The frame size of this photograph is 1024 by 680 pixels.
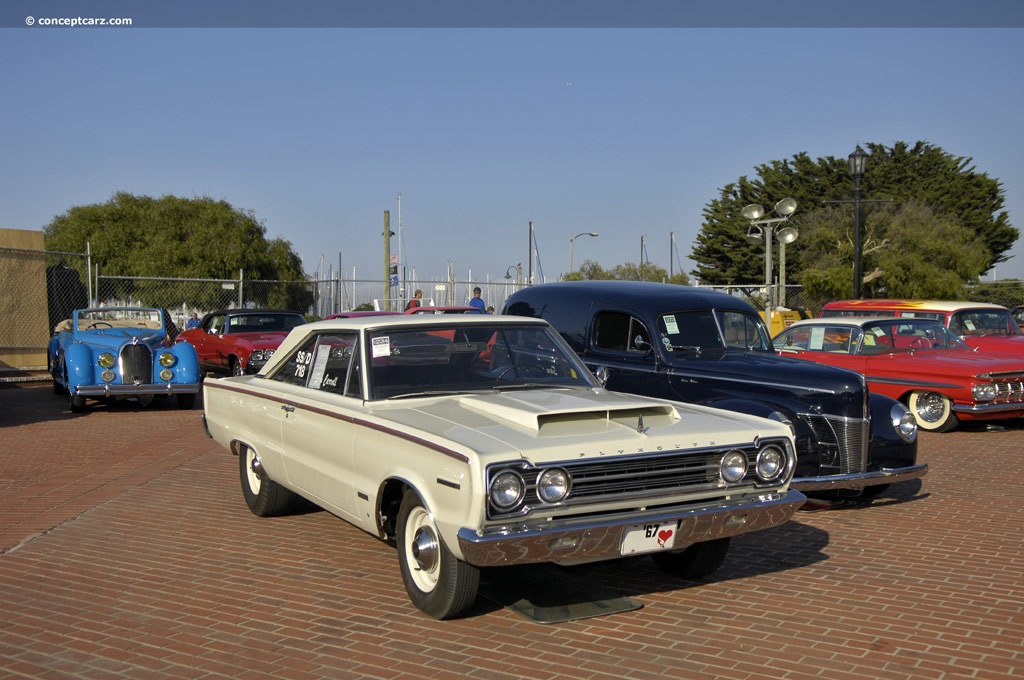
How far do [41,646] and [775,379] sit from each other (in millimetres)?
5534

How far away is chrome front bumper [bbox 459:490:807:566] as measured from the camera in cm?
428

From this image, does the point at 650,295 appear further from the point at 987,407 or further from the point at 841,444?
the point at 987,407

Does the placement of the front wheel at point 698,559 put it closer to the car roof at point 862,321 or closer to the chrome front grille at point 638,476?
the chrome front grille at point 638,476

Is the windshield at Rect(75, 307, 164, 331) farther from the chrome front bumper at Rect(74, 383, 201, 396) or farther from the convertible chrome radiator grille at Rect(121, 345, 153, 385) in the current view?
the chrome front bumper at Rect(74, 383, 201, 396)

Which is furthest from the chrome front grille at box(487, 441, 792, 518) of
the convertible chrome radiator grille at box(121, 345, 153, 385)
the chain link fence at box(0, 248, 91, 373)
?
the chain link fence at box(0, 248, 91, 373)

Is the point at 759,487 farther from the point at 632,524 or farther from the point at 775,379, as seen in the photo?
the point at 775,379

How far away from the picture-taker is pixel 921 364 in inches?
449

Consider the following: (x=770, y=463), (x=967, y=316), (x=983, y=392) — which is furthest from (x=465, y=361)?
(x=967, y=316)

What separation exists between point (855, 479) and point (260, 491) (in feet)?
14.4

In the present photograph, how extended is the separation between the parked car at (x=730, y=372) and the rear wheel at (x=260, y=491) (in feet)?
8.14

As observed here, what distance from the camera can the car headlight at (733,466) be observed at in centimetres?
490

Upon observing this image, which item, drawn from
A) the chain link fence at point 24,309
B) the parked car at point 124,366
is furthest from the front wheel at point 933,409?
the chain link fence at point 24,309

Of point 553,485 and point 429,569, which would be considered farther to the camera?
point 429,569

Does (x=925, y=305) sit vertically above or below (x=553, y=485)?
above
